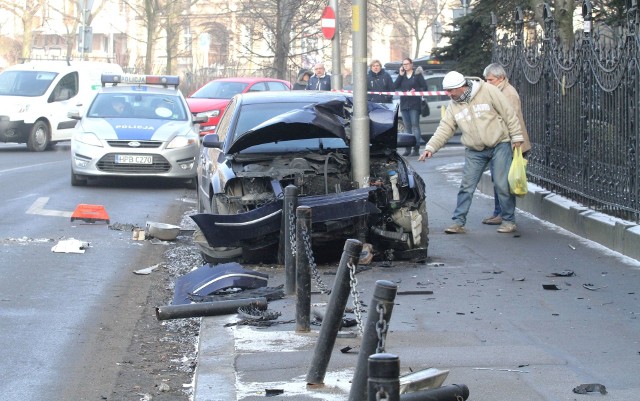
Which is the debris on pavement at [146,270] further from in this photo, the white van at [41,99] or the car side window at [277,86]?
the car side window at [277,86]

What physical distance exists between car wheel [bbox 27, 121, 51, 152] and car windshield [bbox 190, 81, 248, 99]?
3.59 metres

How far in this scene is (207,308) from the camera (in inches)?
305

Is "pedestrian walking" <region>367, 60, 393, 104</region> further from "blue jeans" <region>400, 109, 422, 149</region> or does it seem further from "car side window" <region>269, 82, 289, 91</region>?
"car side window" <region>269, 82, 289, 91</region>

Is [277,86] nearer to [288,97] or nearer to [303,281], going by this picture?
[288,97]

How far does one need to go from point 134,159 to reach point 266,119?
6.40 meters

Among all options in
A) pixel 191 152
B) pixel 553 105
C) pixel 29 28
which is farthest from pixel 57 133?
pixel 29 28

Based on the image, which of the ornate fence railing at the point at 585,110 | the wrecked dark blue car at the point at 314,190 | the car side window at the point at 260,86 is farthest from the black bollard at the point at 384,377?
the car side window at the point at 260,86

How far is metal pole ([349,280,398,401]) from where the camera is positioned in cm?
462

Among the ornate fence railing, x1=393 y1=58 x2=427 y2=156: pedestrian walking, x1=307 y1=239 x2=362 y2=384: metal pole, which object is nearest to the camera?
x1=307 y1=239 x2=362 y2=384: metal pole

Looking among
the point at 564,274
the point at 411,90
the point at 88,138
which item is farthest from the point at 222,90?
the point at 564,274

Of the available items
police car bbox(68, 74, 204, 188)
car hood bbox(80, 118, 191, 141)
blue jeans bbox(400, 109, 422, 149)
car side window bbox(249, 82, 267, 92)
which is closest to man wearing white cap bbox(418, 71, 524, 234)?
police car bbox(68, 74, 204, 188)

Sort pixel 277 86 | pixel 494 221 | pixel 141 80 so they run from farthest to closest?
pixel 277 86
pixel 141 80
pixel 494 221

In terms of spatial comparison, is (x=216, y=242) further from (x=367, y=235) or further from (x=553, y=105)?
(x=553, y=105)

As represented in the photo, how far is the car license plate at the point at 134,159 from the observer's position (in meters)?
17.1
